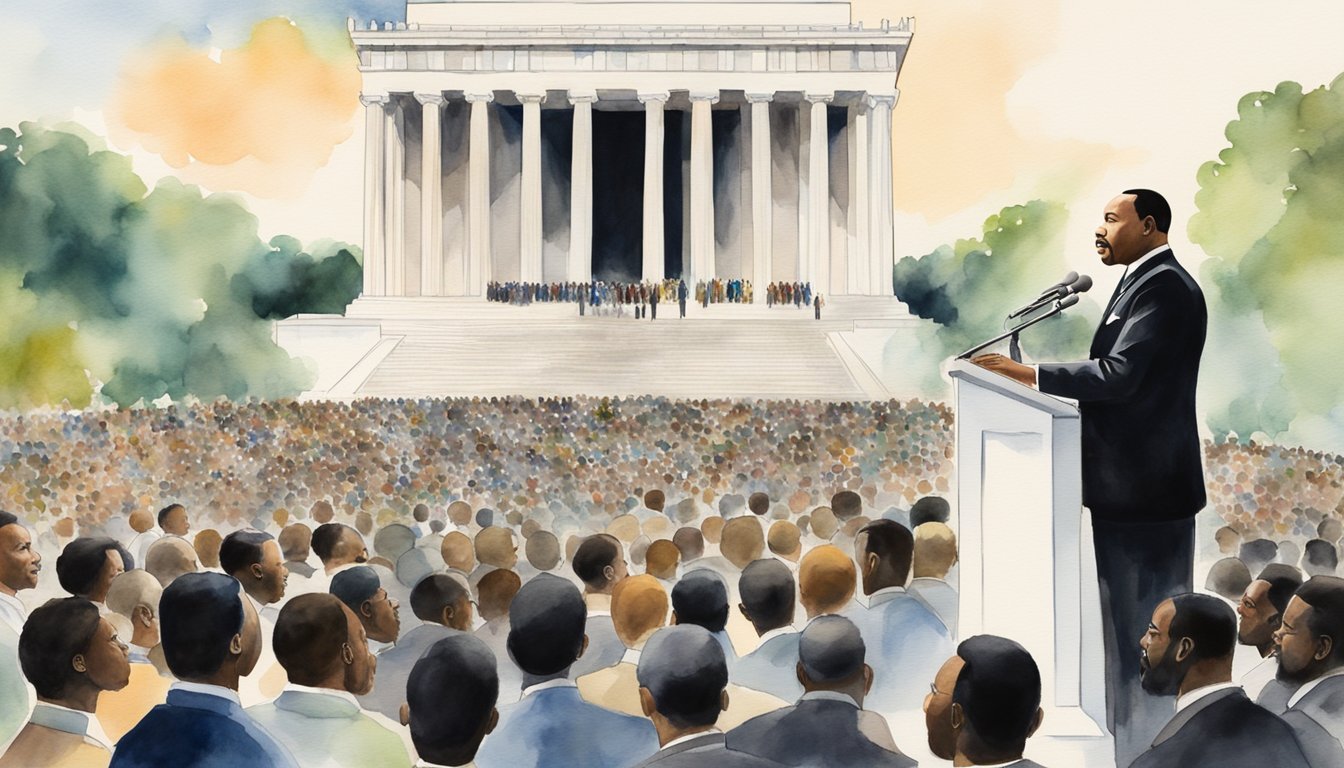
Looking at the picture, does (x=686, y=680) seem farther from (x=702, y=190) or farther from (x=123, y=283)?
(x=702, y=190)

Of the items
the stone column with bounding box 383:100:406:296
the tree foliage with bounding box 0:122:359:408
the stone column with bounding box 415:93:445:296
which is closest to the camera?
the tree foliage with bounding box 0:122:359:408

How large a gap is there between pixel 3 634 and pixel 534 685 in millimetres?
3413

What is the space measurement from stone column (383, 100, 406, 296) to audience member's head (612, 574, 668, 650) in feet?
30.3

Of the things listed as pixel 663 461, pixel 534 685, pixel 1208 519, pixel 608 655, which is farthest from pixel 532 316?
pixel 534 685

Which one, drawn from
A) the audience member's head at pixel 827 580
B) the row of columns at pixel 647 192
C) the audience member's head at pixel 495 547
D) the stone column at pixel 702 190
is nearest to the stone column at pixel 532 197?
the row of columns at pixel 647 192

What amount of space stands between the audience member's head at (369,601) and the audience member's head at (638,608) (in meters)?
1.18

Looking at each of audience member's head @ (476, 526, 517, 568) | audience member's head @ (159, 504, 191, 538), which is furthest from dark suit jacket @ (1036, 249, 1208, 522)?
audience member's head @ (159, 504, 191, 538)

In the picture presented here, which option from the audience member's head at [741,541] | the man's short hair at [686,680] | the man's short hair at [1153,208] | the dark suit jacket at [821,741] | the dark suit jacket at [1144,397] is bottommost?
the dark suit jacket at [821,741]

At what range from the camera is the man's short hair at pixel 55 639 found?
498 cm

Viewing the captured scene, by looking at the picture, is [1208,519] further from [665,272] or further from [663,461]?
[665,272]

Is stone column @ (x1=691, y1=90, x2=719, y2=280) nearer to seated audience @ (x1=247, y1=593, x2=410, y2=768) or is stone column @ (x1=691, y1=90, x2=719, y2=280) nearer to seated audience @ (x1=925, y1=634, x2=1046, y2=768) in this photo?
seated audience @ (x1=247, y1=593, x2=410, y2=768)

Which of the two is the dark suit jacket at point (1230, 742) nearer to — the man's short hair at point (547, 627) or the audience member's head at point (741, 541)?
the man's short hair at point (547, 627)

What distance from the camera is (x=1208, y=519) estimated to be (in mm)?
10188

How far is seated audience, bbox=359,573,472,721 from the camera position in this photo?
615 cm
